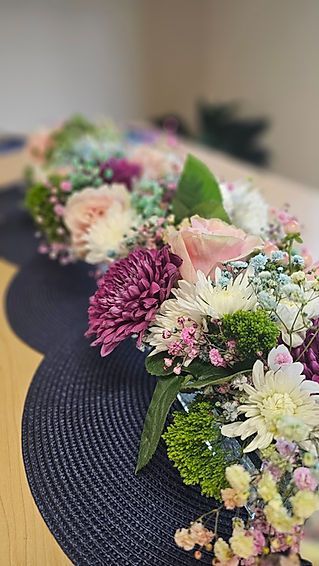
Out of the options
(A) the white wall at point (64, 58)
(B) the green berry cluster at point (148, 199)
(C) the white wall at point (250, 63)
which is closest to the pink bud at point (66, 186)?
(B) the green berry cluster at point (148, 199)

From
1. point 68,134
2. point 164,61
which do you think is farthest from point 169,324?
point 164,61

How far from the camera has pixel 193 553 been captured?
0.57m

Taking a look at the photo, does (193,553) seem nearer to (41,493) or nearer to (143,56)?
(41,493)

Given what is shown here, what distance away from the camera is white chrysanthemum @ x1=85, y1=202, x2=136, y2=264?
2.89ft

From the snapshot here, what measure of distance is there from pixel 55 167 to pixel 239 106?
1.61 metres

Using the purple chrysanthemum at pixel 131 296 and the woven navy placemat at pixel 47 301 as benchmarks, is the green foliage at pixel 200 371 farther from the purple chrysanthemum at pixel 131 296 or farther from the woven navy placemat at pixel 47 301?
the woven navy placemat at pixel 47 301

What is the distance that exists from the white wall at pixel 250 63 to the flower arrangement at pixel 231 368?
1832 mm

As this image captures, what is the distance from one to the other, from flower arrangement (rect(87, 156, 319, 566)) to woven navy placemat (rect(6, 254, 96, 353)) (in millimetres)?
292

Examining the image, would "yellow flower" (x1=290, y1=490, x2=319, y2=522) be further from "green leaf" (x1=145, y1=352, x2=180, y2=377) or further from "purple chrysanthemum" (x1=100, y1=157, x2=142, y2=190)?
"purple chrysanthemum" (x1=100, y1=157, x2=142, y2=190)

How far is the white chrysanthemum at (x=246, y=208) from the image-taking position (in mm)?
888

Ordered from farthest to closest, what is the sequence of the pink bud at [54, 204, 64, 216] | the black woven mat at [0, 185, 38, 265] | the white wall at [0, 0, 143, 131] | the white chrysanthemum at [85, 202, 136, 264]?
the white wall at [0, 0, 143, 131]
the black woven mat at [0, 185, 38, 265]
the pink bud at [54, 204, 64, 216]
the white chrysanthemum at [85, 202, 136, 264]

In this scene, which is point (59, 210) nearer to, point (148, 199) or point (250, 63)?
point (148, 199)

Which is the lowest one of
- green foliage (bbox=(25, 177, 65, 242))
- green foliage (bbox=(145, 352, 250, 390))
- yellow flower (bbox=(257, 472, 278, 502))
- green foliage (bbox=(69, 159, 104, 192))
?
yellow flower (bbox=(257, 472, 278, 502))

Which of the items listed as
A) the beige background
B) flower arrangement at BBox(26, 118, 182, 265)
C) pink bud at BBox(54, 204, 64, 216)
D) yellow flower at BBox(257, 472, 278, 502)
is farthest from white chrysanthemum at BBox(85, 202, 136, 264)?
the beige background
